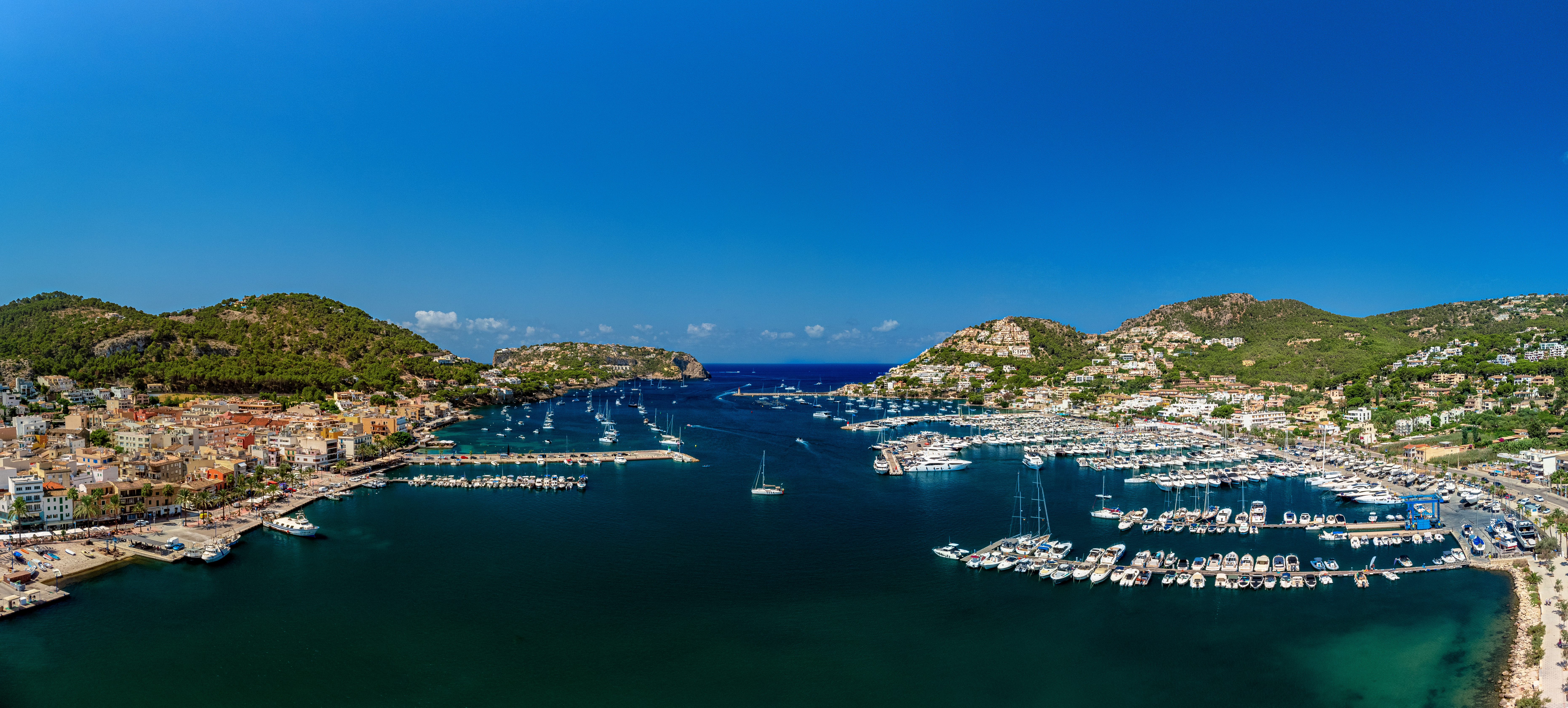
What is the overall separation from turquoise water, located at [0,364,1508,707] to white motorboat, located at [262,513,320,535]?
64 cm

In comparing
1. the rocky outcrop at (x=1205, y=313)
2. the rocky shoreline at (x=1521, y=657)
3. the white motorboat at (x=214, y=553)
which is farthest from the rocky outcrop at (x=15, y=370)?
the rocky outcrop at (x=1205, y=313)

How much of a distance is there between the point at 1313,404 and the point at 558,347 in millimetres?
152156

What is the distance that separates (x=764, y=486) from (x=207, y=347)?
7920 centimetres

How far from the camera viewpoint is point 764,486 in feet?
132

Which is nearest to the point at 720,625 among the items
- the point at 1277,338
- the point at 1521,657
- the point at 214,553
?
the point at 214,553

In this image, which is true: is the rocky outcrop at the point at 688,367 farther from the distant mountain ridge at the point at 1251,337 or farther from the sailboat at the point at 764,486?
the sailboat at the point at 764,486

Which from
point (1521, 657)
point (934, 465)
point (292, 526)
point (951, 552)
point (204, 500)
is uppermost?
point (204, 500)

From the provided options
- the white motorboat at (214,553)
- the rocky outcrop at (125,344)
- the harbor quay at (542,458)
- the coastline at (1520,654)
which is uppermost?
the rocky outcrop at (125,344)

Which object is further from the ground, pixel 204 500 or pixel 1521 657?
pixel 204 500

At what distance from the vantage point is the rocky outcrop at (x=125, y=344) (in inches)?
3000

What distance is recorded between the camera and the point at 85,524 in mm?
28516

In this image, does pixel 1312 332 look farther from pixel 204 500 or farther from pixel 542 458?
pixel 204 500

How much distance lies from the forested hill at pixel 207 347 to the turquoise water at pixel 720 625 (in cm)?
5657

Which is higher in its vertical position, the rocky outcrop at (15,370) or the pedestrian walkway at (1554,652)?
the rocky outcrop at (15,370)
